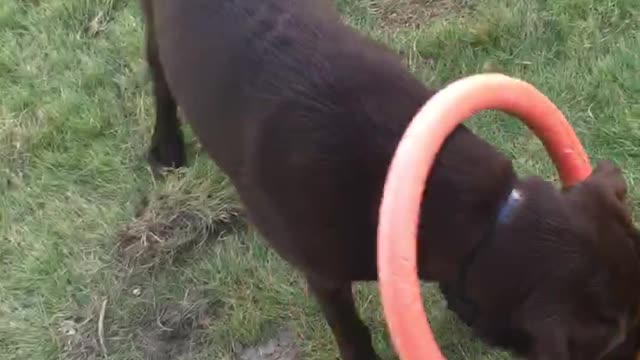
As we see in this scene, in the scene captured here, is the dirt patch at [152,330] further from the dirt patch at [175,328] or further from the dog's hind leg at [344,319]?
the dog's hind leg at [344,319]

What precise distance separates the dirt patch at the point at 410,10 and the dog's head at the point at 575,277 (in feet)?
6.39

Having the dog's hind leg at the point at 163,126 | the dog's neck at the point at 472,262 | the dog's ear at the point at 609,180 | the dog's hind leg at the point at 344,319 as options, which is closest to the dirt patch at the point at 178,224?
the dog's hind leg at the point at 163,126

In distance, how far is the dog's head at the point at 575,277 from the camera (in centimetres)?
233

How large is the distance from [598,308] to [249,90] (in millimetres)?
1099

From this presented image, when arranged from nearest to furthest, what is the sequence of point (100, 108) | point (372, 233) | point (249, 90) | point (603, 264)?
1. point (603, 264)
2. point (372, 233)
3. point (249, 90)
4. point (100, 108)

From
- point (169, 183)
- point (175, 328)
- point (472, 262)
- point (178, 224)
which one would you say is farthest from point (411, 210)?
point (169, 183)

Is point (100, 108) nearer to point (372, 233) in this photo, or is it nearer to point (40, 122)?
point (40, 122)

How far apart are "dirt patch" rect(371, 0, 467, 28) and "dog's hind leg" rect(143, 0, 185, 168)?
94 centimetres

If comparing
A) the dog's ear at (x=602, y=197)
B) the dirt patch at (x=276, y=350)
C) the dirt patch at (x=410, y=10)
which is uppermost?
the dog's ear at (x=602, y=197)

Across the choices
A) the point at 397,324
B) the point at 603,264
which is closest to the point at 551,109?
the point at 603,264

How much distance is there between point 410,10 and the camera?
431 cm

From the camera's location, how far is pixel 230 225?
12.5ft

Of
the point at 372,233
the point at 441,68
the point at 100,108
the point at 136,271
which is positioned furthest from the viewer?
the point at 100,108

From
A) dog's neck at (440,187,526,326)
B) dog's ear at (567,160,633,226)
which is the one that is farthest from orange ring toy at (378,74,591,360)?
dog's ear at (567,160,633,226)
